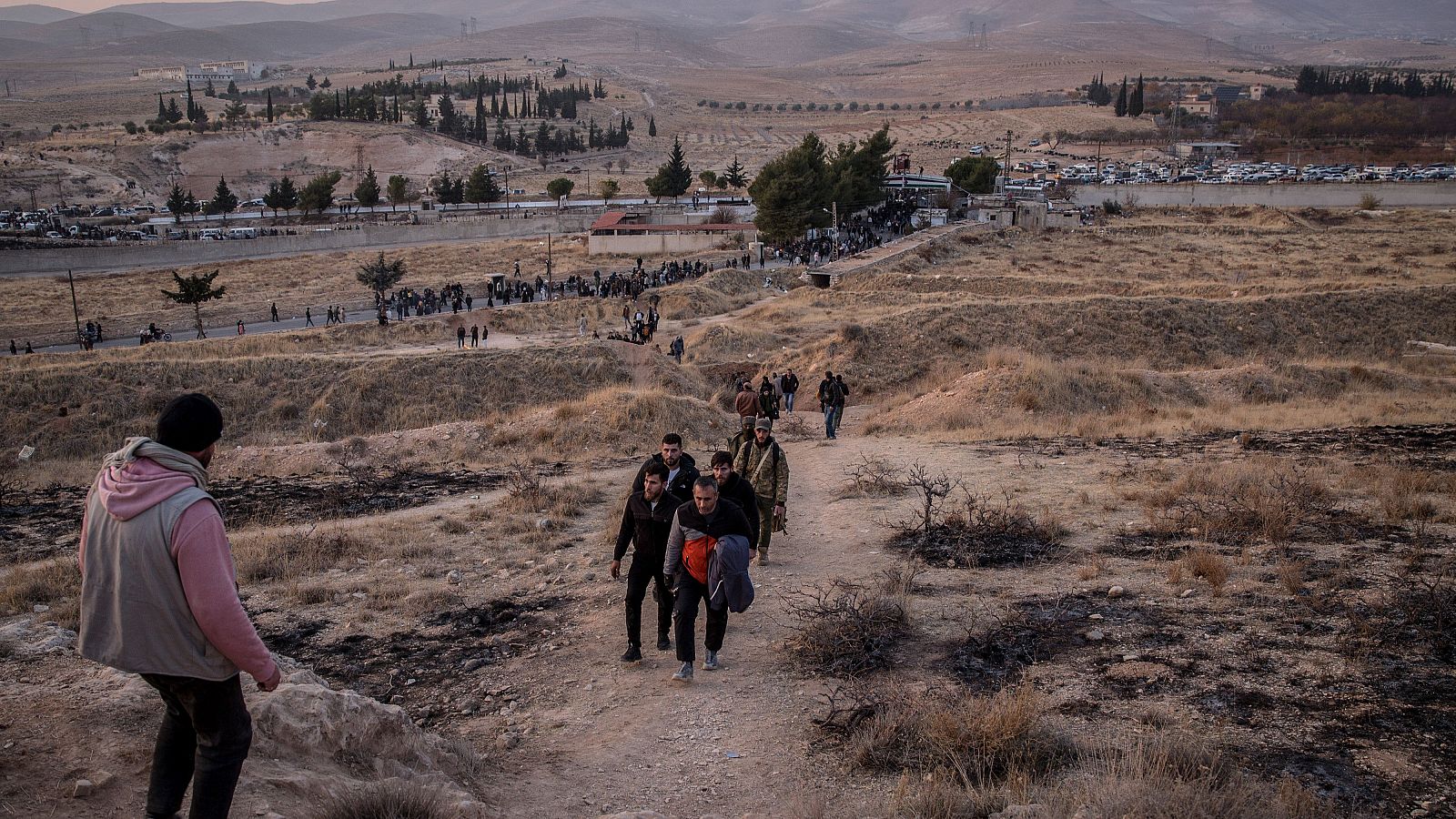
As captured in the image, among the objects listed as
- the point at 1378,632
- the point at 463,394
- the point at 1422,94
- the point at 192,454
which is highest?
the point at 1422,94

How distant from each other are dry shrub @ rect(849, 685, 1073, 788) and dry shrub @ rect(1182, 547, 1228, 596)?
2.90 metres

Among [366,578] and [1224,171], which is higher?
[1224,171]

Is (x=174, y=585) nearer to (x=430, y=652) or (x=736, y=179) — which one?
(x=430, y=652)

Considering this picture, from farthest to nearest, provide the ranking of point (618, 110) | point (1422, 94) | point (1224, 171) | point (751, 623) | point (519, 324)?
point (618, 110) → point (1422, 94) → point (1224, 171) → point (519, 324) → point (751, 623)

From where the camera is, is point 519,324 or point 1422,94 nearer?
point 519,324

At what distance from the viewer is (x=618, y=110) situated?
148 m

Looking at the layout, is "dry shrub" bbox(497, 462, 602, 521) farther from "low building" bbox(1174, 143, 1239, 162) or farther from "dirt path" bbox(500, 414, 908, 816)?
"low building" bbox(1174, 143, 1239, 162)

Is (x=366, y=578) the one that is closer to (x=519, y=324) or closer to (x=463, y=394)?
(x=463, y=394)

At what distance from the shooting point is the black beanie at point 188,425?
3412 mm

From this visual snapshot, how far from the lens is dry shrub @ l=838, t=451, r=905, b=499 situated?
1165 centimetres

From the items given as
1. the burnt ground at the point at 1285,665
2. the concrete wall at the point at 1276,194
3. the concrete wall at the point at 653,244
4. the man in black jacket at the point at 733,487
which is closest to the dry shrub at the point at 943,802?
the burnt ground at the point at 1285,665

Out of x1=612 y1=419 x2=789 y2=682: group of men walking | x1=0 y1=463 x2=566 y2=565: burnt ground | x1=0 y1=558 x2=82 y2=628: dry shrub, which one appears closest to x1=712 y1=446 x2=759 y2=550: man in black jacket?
x1=612 y1=419 x2=789 y2=682: group of men walking

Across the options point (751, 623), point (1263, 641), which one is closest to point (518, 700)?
point (751, 623)

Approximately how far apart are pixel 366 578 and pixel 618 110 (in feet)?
480
